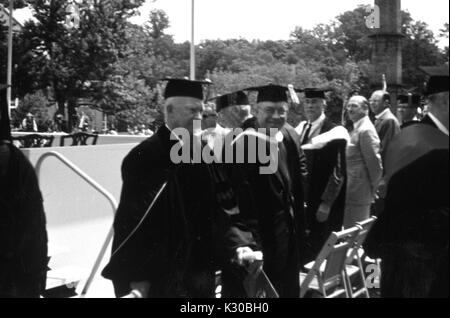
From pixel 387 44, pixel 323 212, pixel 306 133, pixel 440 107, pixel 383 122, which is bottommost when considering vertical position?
pixel 323 212

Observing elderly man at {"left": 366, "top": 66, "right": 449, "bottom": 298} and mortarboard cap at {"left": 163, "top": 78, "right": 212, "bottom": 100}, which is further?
mortarboard cap at {"left": 163, "top": 78, "right": 212, "bottom": 100}

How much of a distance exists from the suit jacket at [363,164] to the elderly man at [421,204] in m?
3.48

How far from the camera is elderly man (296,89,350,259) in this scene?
18.2 feet

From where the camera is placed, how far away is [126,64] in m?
26.6

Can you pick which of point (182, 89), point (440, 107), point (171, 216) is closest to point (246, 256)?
point (171, 216)

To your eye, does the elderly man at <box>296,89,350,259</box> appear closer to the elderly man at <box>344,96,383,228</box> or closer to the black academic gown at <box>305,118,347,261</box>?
the black academic gown at <box>305,118,347,261</box>

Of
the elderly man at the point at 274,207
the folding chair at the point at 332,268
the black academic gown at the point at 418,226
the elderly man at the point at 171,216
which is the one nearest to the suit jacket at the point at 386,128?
the folding chair at the point at 332,268

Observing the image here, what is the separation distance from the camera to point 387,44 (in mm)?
9258

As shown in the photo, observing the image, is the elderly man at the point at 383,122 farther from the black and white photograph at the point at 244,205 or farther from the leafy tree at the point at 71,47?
the leafy tree at the point at 71,47

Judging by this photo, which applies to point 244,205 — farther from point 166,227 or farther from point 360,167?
point 360,167

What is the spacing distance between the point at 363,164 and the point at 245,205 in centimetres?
282

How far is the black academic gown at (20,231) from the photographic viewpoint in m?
3.07

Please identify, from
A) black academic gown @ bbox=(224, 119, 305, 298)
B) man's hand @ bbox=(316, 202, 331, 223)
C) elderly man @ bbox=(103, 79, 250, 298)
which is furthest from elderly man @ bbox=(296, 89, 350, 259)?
elderly man @ bbox=(103, 79, 250, 298)

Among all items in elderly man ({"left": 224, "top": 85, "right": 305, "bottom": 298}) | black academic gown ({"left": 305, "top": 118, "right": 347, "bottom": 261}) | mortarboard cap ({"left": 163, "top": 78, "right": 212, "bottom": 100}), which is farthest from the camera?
black academic gown ({"left": 305, "top": 118, "right": 347, "bottom": 261})
